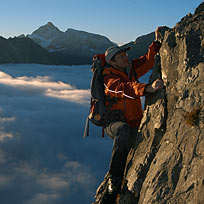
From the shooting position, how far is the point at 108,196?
258 inches

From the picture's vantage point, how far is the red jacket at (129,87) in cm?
558

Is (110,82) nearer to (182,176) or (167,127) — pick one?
(167,127)

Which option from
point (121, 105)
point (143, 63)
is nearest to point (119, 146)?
point (121, 105)

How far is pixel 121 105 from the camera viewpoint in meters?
6.40

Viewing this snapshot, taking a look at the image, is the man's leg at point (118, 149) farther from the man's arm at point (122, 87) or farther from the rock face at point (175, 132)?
the man's arm at point (122, 87)

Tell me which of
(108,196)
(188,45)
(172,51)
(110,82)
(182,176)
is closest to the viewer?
(182,176)

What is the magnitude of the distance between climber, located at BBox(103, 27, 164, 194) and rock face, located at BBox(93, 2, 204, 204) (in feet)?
1.09

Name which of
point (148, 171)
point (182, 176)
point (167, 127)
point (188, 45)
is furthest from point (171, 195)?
point (188, 45)

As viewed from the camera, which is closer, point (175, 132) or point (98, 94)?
point (175, 132)

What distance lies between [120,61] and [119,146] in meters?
2.16

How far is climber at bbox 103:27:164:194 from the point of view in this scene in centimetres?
604

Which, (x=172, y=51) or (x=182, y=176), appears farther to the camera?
(x=172, y=51)

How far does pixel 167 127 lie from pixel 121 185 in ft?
6.54

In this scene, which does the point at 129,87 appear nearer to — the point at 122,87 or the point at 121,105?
the point at 122,87
